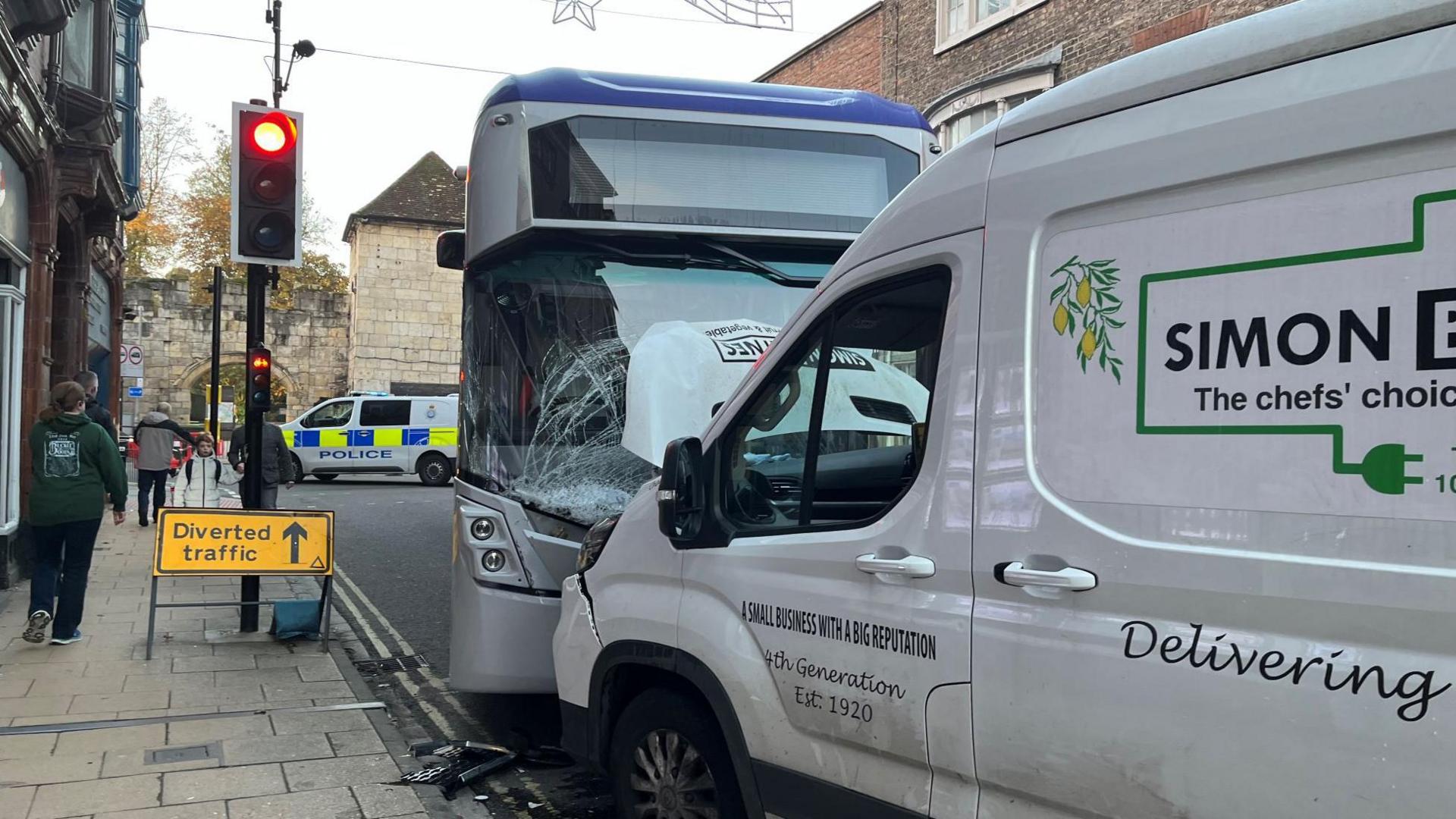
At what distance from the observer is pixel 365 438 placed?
24.6 meters

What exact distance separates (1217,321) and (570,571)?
11.8 feet

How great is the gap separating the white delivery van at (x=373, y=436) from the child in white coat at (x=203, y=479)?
177 centimetres

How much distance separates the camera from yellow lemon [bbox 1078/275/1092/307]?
8.13 feet

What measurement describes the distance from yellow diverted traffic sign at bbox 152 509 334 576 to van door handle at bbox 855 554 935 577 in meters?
5.38

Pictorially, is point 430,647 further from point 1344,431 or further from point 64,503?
point 1344,431

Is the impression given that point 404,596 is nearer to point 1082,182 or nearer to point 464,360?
point 464,360

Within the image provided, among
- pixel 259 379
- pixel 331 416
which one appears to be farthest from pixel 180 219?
pixel 259 379

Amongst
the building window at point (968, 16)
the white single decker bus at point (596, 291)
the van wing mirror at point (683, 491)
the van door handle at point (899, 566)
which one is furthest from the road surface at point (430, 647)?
the building window at point (968, 16)

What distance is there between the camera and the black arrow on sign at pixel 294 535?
7.57 metres

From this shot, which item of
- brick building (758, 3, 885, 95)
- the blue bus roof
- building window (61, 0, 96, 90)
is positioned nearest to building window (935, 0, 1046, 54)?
brick building (758, 3, 885, 95)

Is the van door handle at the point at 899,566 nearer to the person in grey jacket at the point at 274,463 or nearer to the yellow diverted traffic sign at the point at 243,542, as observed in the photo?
the yellow diverted traffic sign at the point at 243,542

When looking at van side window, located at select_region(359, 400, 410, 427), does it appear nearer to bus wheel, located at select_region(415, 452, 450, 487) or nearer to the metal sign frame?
bus wheel, located at select_region(415, 452, 450, 487)

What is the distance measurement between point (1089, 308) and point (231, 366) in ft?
145

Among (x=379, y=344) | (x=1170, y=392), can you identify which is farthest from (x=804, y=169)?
(x=379, y=344)
